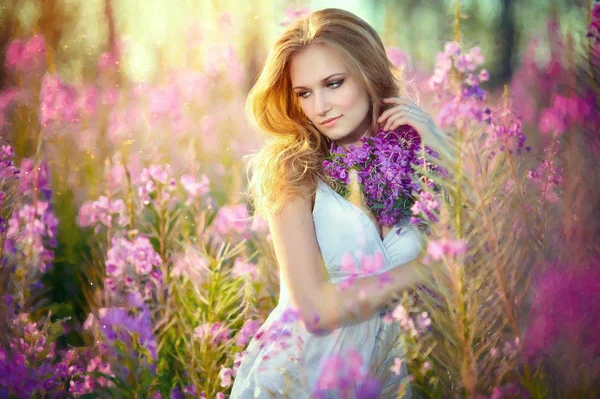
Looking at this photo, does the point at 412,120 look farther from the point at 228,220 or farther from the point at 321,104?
the point at 228,220

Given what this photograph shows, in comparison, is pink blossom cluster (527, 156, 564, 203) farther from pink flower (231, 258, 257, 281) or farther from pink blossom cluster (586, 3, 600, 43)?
pink flower (231, 258, 257, 281)

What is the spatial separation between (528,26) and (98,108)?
187cm

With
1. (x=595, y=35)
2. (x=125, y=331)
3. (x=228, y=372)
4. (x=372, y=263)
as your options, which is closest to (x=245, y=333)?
(x=228, y=372)

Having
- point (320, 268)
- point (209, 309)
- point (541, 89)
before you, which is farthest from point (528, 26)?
point (209, 309)

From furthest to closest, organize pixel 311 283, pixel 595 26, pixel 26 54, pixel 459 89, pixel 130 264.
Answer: pixel 26 54 < pixel 130 264 < pixel 311 283 < pixel 595 26 < pixel 459 89

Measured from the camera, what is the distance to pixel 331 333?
176 cm

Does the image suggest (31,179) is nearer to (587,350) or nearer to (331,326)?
(331,326)

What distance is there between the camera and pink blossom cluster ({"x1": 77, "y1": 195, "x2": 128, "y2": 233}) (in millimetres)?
2303

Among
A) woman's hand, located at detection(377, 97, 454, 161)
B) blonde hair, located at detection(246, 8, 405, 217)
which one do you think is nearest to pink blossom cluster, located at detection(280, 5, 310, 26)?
blonde hair, located at detection(246, 8, 405, 217)

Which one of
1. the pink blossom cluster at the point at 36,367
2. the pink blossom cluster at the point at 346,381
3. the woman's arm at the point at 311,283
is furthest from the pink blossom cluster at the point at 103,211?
the pink blossom cluster at the point at 346,381

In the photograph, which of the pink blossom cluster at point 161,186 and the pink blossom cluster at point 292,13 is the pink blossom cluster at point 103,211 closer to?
the pink blossom cluster at point 161,186

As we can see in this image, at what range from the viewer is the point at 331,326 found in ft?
5.65

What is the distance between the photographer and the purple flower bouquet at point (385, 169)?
164 cm

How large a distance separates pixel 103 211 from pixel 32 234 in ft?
0.93
